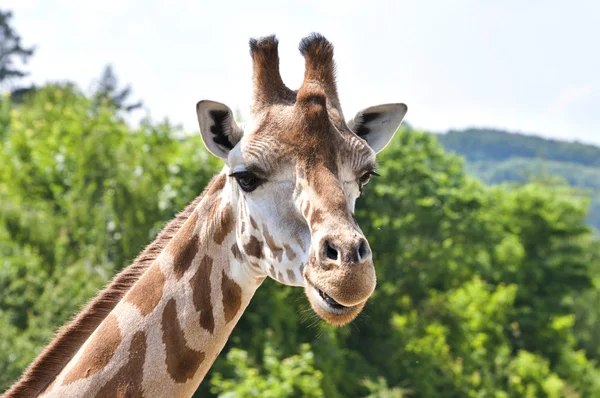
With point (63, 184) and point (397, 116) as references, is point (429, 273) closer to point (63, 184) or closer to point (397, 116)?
point (63, 184)

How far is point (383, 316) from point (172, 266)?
2815 cm

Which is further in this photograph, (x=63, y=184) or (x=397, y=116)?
(x=63, y=184)

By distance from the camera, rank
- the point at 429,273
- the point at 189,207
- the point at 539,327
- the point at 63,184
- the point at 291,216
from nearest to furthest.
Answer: the point at 291,216
the point at 189,207
the point at 63,184
the point at 429,273
the point at 539,327

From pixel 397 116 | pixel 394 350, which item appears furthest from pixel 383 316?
pixel 397 116

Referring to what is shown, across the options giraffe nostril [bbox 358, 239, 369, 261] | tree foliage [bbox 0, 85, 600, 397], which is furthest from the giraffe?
tree foliage [bbox 0, 85, 600, 397]

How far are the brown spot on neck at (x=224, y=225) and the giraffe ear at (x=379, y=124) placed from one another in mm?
960

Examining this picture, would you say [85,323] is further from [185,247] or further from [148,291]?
[185,247]

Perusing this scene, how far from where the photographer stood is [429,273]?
34406 mm

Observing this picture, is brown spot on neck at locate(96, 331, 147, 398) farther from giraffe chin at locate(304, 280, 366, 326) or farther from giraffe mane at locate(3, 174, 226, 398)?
giraffe chin at locate(304, 280, 366, 326)

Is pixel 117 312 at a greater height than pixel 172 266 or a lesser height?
lesser

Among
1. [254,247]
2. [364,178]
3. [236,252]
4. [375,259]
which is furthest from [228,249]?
[375,259]

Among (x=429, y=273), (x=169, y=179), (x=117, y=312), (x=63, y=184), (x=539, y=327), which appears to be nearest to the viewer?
(x=117, y=312)

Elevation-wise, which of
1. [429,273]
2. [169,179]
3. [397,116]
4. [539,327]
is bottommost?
[539,327]

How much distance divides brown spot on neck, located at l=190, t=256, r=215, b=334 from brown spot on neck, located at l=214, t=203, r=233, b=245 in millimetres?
130
